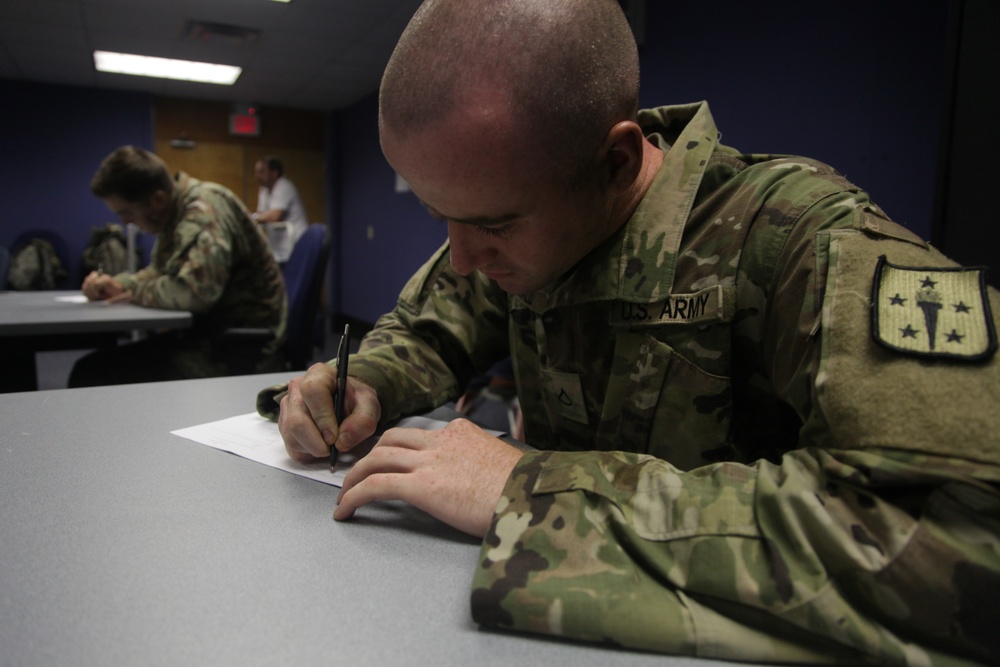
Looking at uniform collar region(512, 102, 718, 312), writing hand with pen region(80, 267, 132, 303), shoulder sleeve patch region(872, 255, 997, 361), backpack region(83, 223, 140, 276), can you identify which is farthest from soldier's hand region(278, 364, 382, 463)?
backpack region(83, 223, 140, 276)

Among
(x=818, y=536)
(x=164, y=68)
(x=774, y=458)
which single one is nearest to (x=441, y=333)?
(x=774, y=458)

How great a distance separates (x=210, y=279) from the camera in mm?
2164

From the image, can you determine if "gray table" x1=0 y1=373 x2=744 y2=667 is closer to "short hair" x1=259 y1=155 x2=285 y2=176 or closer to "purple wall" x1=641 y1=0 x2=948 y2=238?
"purple wall" x1=641 y1=0 x2=948 y2=238

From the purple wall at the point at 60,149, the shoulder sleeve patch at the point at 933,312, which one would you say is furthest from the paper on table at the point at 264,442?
the purple wall at the point at 60,149

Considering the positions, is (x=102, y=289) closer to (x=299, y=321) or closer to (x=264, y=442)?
(x=299, y=321)

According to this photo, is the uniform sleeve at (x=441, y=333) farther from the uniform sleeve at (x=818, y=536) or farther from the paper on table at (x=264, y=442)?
the uniform sleeve at (x=818, y=536)

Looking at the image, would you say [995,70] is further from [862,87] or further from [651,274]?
[862,87]

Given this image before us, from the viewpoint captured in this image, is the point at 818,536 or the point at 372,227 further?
the point at 372,227

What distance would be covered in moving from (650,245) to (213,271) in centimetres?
184

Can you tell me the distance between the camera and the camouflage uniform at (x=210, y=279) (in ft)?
7.04

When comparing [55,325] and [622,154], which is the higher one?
[622,154]

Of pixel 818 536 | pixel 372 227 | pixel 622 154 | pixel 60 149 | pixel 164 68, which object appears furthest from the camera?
pixel 372 227

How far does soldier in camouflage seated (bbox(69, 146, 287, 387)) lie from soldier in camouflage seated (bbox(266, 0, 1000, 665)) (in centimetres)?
149

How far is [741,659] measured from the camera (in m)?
0.40
